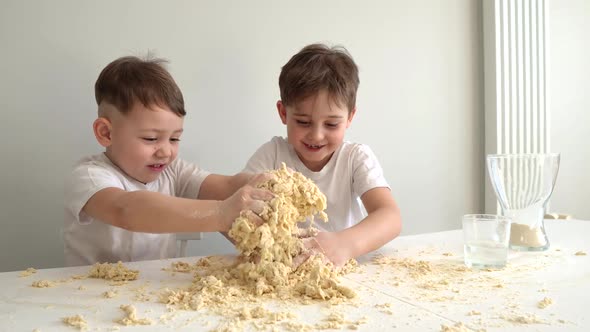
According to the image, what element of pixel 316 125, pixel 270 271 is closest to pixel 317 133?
pixel 316 125

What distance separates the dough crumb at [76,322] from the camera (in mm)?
612

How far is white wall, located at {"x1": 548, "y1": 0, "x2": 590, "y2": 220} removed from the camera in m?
2.32

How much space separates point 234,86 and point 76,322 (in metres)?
1.10

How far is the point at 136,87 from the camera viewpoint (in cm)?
115

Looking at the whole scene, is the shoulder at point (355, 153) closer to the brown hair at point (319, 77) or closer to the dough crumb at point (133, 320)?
the brown hair at point (319, 77)

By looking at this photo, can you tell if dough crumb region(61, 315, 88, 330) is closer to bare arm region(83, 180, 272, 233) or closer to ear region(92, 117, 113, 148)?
bare arm region(83, 180, 272, 233)

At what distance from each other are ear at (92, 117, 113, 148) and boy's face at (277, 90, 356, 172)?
46 centimetres

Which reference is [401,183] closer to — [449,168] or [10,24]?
[449,168]

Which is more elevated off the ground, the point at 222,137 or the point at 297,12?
the point at 297,12

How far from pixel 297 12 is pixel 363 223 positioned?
93 cm

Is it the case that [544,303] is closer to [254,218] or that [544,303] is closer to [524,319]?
[524,319]

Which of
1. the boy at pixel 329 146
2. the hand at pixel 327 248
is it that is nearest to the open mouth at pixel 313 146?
the boy at pixel 329 146

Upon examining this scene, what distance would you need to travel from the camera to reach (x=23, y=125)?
4.41 ft

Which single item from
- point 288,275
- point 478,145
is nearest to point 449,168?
point 478,145
